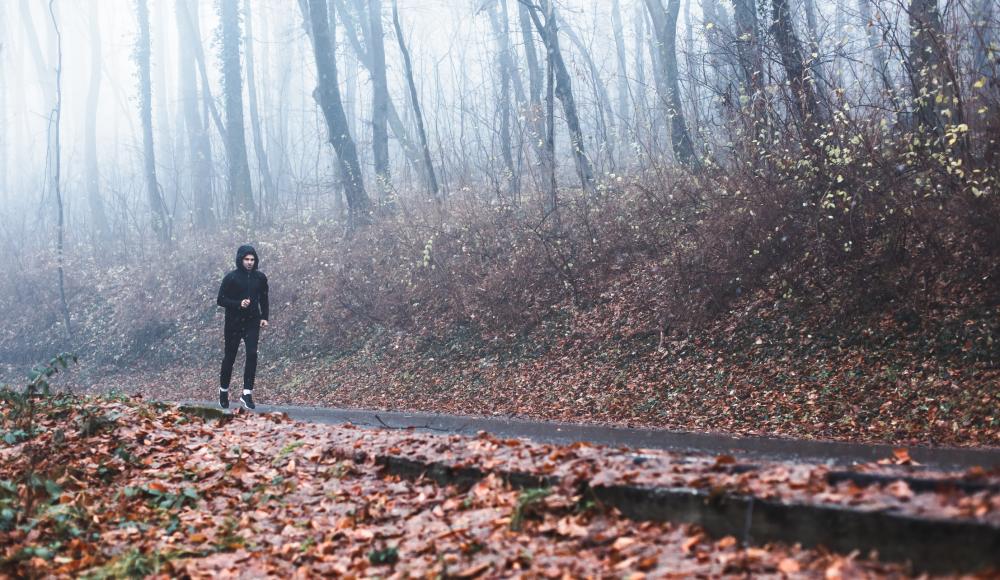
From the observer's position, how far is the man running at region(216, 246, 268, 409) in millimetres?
12203

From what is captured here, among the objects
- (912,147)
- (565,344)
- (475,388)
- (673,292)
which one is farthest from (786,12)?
(475,388)

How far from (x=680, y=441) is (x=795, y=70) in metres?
8.11

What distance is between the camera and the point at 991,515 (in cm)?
368

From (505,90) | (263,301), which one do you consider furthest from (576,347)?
(505,90)

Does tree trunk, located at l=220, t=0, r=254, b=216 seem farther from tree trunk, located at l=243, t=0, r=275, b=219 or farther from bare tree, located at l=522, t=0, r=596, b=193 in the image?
bare tree, located at l=522, t=0, r=596, b=193

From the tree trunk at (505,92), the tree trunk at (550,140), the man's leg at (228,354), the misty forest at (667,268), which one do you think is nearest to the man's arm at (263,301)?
the man's leg at (228,354)

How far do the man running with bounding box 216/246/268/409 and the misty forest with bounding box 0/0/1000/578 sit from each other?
0.15 ft

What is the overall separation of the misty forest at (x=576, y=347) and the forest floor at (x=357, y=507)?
0.09 feet

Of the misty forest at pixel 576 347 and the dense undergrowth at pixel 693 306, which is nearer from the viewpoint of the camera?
the misty forest at pixel 576 347

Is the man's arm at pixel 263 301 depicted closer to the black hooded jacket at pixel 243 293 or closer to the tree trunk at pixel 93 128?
the black hooded jacket at pixel 243 293

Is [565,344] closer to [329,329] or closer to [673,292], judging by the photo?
[673,292]

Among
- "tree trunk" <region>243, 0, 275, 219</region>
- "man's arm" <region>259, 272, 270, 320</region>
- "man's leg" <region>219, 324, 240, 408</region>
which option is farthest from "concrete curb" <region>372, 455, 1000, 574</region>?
"tree trunk" <region>243, 0, 275, 219</region>

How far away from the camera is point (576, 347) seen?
44.7 feet

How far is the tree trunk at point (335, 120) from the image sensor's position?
2417cm
